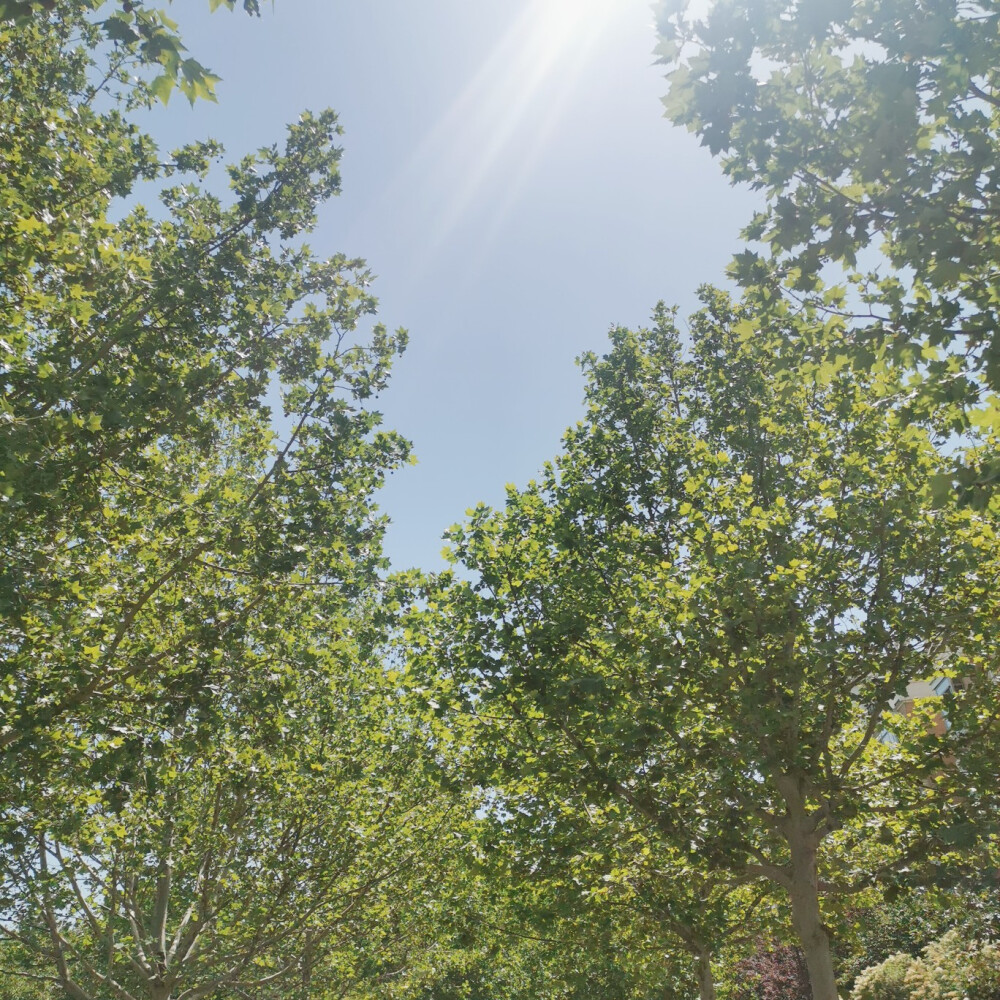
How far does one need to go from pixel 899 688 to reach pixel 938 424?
384 centimetres

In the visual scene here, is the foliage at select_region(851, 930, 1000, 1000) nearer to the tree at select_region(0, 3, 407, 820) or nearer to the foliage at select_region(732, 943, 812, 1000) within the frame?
the foliage at select_region(732, 943, 812, 1000)

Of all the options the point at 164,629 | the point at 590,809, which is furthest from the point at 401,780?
the point at 164,629

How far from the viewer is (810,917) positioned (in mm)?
9680

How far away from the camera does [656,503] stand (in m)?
11.5

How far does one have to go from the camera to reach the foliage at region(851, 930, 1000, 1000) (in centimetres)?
1622

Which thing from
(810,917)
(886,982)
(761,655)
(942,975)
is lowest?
(886,982)

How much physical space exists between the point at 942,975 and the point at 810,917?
37.1 feet

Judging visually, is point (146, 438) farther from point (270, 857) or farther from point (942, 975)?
point (942, 975)

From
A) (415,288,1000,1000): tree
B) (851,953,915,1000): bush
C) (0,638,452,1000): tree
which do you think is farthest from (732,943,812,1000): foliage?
(415,288,1000,1000): tree

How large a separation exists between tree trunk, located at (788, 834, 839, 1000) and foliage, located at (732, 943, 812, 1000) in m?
19.0

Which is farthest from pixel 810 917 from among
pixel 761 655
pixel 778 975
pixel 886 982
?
pixel 778 975

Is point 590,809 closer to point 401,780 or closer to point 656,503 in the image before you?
point 656,503

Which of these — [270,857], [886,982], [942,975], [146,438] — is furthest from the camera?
[886,982]

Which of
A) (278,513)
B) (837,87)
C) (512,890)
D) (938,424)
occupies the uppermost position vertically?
(938,424)
